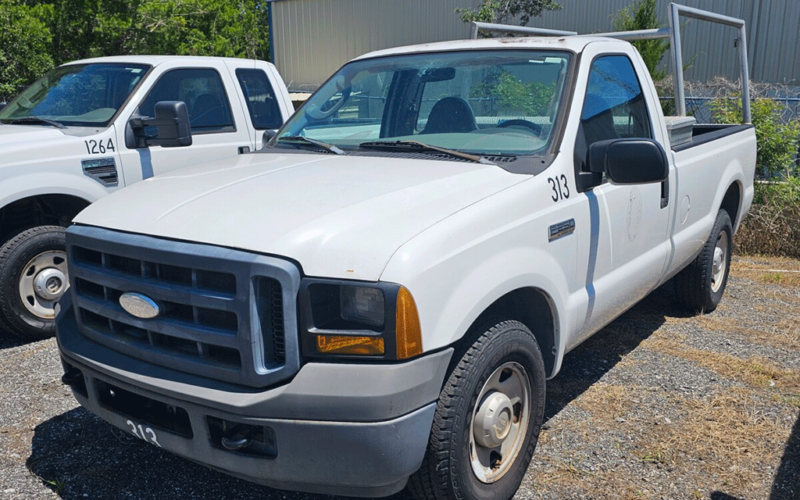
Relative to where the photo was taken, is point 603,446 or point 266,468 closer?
point 266,468

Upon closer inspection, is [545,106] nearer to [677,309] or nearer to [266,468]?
[266,468]

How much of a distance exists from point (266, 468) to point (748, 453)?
2.45m

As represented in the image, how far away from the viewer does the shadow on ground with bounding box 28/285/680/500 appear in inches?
132

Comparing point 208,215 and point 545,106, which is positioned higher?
point 545,106

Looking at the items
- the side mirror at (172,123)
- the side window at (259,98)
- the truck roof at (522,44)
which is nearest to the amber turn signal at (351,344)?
the truck roof at (522,44)

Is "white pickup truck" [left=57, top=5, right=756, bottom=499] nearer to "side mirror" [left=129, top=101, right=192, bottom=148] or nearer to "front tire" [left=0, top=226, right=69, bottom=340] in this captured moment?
"side mirror" [left=129, top=101, right=192, bottom=148]

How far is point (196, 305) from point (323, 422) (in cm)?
61

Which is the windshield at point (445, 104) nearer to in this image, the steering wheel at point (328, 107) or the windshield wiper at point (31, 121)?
the steering wheel at point (328, 107)

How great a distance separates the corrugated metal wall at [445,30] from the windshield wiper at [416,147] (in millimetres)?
15482

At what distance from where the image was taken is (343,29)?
78.7 feet

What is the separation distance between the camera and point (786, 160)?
324 inches

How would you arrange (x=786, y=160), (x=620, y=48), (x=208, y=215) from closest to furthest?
(x=208, y=215) → (x=620, y=48) → (x=786, y=160)

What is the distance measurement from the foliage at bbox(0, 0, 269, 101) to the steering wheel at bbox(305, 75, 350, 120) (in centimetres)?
843

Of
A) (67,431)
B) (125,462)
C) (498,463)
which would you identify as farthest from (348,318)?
(67,431)
